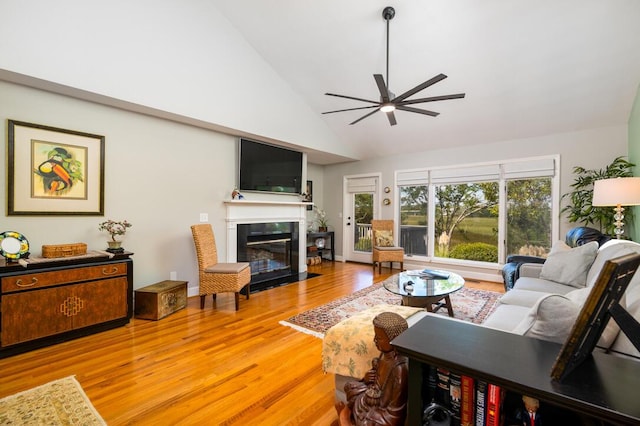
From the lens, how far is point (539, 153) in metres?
4.51

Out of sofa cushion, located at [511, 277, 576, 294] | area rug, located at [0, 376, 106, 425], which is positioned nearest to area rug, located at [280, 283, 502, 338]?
sofa cushion, located at [511, 277, 576, 294]

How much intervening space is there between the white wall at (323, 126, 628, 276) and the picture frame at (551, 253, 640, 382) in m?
4.33

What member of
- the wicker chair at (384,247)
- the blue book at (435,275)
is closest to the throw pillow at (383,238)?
the wicker chair at (384,247)

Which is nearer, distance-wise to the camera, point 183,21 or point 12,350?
point 12,350

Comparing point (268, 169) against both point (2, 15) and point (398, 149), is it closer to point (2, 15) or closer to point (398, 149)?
point (398, 149)

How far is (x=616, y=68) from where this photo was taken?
326 centimetres

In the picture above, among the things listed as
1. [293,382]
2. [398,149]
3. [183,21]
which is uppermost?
[183,21]

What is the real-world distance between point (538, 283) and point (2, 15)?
5.31 m

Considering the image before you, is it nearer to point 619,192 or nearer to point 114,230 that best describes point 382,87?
point 619,192

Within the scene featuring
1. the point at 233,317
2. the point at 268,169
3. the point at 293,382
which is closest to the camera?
the point at 293,382

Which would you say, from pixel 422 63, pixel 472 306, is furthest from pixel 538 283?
pixel 422 63

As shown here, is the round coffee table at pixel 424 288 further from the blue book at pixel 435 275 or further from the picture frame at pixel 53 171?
the picture frame at pixel 53 171

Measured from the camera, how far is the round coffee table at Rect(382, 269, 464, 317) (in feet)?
9.09

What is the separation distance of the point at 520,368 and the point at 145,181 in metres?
3.95
